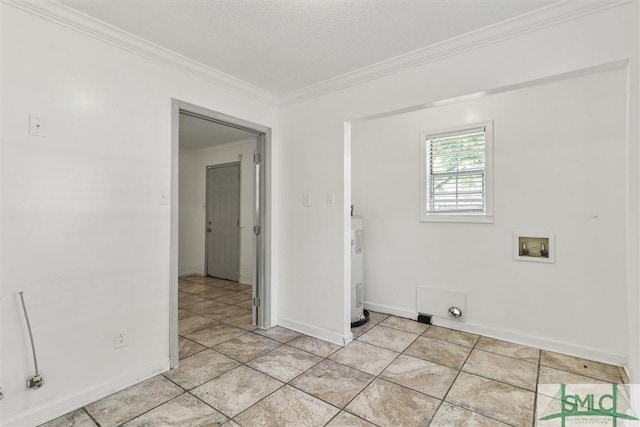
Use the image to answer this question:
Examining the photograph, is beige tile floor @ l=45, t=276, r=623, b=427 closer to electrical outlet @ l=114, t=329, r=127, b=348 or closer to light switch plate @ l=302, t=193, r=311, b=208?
electrical outlet @ l=114, t=329, r=127, b=348

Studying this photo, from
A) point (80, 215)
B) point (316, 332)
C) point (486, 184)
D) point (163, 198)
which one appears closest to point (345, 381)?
point (316, 332)

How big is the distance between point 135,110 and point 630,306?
11.1 ft

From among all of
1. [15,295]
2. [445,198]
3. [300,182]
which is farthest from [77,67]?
[445,198]

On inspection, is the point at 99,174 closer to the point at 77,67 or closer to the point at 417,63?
the point at 77,67

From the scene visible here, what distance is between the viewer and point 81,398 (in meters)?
1.97

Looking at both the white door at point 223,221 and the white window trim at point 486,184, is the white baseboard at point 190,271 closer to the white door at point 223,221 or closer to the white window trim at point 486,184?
the white door at point 223,221

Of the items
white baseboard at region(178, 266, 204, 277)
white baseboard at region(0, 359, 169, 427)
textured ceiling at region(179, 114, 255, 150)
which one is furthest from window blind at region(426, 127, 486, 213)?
white baseboard at region(178, 266, 204, 277)

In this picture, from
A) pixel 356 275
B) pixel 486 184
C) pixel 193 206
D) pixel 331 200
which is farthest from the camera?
pixel 193 206

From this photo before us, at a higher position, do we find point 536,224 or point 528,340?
point 536,224

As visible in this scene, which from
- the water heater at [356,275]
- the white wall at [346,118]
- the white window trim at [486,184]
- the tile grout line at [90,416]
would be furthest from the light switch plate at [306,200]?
the tile grout line at [90,416]

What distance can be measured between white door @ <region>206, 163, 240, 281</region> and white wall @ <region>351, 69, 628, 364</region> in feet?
9.90

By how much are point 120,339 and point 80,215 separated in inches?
35.4

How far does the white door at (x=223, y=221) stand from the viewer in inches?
221

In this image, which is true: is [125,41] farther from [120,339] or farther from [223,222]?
[223,222]
